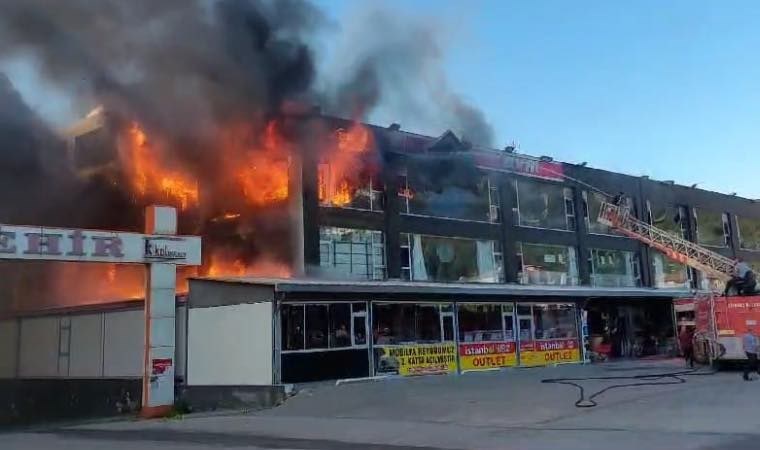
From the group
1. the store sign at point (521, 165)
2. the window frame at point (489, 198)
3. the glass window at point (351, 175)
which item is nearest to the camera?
the glass window at point (351, 175)

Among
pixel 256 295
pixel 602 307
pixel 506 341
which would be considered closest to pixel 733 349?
→ pixel 506 341

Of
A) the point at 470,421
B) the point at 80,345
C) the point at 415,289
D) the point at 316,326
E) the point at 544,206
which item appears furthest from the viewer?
the point at 544,206

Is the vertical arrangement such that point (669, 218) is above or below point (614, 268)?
above

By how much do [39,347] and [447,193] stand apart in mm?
15803

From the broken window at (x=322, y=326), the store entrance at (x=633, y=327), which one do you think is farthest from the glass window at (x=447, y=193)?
the broken window at (x=322, y=326)

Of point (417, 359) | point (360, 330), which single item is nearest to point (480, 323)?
point (417, 359)

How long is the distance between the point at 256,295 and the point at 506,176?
49.7 feet

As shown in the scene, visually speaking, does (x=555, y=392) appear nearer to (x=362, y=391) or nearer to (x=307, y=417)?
(x=362, y=391)

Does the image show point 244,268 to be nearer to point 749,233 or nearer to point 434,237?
point 434,237

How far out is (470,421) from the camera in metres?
12.8

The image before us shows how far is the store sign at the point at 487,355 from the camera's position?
70.8 ft

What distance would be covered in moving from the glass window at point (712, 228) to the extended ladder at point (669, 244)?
680cm

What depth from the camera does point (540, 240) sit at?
31.5 metres

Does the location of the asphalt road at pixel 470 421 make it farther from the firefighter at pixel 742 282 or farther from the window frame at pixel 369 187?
the window frame at pixel 369 187
